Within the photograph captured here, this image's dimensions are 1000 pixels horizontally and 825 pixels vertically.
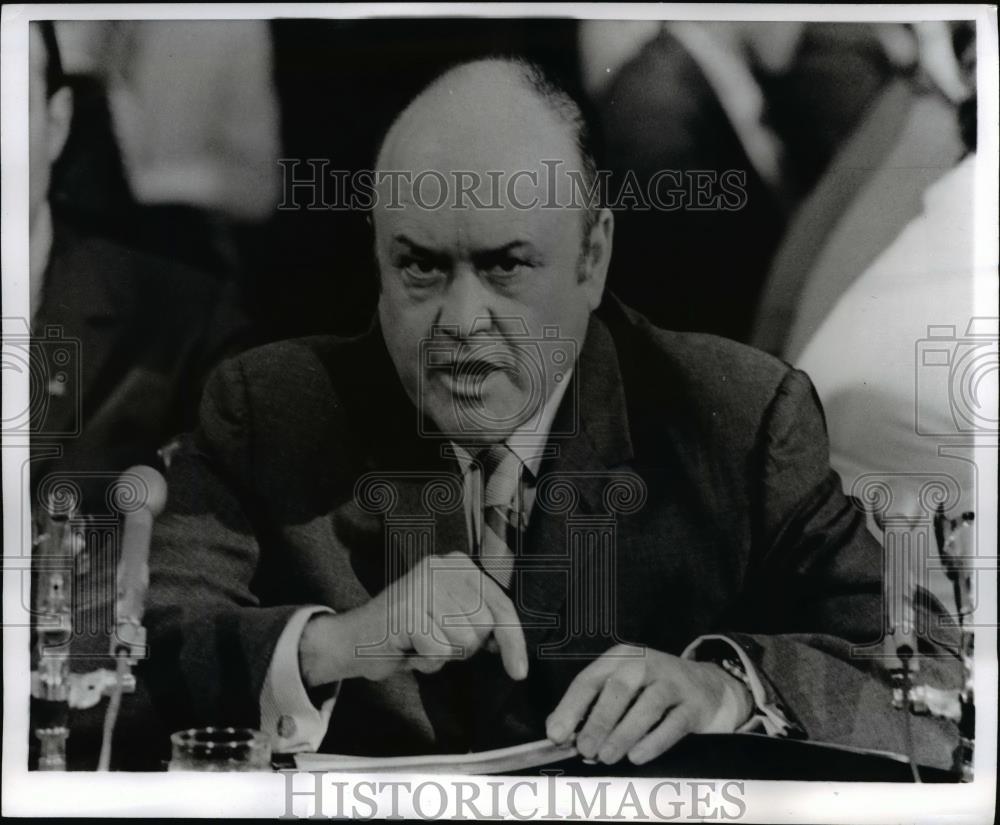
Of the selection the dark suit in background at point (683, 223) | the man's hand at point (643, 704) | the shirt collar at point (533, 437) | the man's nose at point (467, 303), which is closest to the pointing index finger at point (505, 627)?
the man's hand at point (643, 704)

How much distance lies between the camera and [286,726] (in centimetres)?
165

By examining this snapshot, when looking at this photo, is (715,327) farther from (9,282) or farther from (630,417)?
Result: (9,282)

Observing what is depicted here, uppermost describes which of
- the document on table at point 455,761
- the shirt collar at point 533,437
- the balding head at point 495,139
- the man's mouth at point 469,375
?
the balding head at point 495,139

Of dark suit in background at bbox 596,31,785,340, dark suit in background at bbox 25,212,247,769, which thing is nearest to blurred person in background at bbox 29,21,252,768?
dark suit in background at bbox 25,212,247,769

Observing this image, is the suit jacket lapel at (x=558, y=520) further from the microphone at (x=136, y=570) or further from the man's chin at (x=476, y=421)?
the microphone at (x=136, y=570)

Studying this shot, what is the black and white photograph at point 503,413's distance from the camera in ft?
5.37

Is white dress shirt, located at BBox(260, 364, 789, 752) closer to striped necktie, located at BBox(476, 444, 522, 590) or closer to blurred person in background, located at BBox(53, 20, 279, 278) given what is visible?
striped necktie, located at BBox(476, 444, 522, 590)

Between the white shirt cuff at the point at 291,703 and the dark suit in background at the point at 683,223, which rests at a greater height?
the dark suit in background at the point at 683,223

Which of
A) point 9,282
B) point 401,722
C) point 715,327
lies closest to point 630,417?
point 715,327

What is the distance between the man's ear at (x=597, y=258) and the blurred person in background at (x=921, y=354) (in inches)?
16.4

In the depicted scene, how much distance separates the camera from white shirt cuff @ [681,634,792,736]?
1.63m

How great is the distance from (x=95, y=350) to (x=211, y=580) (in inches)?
20.0

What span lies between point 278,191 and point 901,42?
1.26m

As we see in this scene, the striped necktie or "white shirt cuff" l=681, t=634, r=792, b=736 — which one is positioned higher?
the striped necktie
